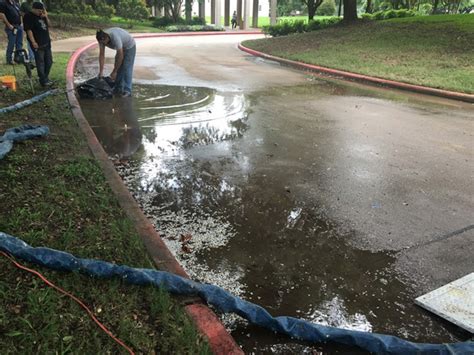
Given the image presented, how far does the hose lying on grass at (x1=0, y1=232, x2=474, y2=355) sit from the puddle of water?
0.30 ft

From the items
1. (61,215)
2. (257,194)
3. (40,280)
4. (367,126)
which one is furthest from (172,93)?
(40,280)

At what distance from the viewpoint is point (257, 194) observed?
16.1ft

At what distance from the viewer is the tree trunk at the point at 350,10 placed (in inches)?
866

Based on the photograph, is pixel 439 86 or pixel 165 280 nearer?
pixel 165 280

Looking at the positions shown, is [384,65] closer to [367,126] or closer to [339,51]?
[339,51]

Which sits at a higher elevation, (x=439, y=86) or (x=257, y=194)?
(x=439, y=86)

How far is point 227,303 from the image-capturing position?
9.40 ft

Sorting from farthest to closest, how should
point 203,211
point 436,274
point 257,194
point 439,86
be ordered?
1. point 439,86
2. point 257,194
3. point 203,211
4. point 436,274

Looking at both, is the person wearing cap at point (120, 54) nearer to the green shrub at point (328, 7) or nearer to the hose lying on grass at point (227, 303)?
the hose lying on grass at point (227, 303)

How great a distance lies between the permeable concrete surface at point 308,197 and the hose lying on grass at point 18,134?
3.09 feet

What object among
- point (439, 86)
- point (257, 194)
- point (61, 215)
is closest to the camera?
point (61, 215)

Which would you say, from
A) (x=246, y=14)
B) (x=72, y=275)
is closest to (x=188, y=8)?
(x=246, y=14)

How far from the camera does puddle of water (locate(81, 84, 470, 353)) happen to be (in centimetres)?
308

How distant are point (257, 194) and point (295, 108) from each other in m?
4.60
